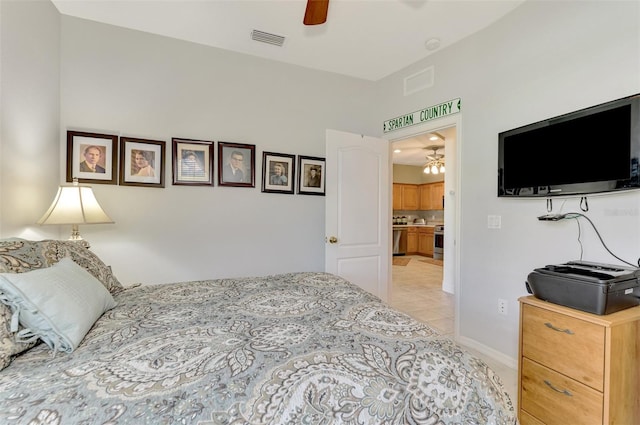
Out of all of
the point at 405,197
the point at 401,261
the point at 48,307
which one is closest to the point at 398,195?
the point at 405,197

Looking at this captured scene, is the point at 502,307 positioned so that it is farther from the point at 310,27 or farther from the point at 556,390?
the point at 310,27

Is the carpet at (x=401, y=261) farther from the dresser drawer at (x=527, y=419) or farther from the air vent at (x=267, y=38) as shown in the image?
the air vent at (x=267, y=38)

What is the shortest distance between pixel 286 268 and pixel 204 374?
7.74 feet

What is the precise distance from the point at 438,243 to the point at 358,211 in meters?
5.17

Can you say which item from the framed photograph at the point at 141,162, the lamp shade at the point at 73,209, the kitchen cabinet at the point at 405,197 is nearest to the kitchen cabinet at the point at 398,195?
the kitchen cabinet at the point at 405,197

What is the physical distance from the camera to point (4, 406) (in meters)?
0.71

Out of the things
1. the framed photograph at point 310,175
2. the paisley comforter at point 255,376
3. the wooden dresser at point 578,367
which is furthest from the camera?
the framed photograph at point 310,175

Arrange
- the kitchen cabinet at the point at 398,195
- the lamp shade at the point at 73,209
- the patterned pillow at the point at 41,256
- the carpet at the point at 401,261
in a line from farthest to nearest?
the kitchen cabinet at the point at 398,195 → the carpet at the point at 401,261 → the lamp shade at the point at 73,209 → the patterned pillow at the point at 41,256

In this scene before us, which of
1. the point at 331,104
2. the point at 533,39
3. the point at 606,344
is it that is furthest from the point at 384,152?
the point at 606,344

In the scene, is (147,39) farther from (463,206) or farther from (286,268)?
(463,206)

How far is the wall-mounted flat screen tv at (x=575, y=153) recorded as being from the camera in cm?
167

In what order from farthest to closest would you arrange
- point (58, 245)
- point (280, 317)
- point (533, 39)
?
point (533, 39) < point (58, 245) < point (280, 317)

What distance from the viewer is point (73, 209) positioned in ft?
6.70

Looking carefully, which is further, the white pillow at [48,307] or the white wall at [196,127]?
the white wall at [196,127]
